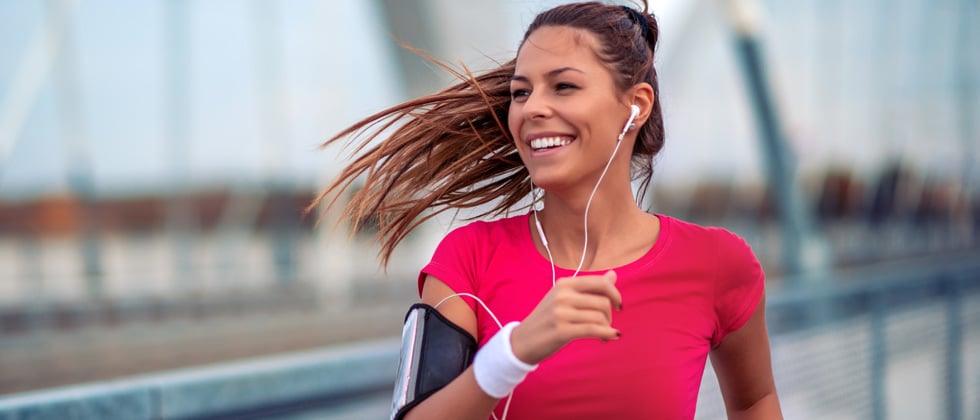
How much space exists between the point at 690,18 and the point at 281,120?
4924 millimetres

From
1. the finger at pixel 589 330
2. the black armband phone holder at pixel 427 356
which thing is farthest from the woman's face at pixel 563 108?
the finger at pixel 589 330

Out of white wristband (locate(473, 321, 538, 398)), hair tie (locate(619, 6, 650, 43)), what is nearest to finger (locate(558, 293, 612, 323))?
white wristband (locate(473, 321, 538, 398))

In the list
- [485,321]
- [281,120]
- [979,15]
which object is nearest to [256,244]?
[281,120]

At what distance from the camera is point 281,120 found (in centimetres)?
1338

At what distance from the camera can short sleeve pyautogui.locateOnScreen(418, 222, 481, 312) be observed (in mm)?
1700

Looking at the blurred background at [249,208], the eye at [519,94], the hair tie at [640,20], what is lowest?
the blurred background at [249,208]

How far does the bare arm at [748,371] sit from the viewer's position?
6.12 ft

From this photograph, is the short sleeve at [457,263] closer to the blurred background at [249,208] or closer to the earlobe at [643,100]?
the earlobe at [643,100]

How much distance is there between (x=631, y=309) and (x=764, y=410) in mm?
372

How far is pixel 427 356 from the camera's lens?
1.63 m

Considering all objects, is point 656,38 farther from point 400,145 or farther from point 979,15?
point 979,15

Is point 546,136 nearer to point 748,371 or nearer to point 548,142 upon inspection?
point 548,142

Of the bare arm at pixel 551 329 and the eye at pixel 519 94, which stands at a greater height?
the eye at pixel 519 94

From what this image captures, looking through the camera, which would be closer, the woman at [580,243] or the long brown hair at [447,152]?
the woman at [580,243]
